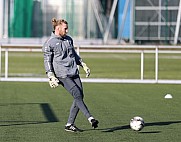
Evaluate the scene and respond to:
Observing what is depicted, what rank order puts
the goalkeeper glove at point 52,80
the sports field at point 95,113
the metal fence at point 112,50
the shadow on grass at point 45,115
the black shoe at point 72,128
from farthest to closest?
the metal fence at point 112,50 → the shadow on grass at point 45,115 → the black shoe at point 72,128 → the sports field at point 95,113 → the goalkeeper glove at point 52,80

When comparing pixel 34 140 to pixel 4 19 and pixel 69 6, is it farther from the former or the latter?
pixel 69 6

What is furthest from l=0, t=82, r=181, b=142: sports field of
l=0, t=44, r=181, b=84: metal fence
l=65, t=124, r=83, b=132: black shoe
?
l=0, t=44, r=181, b=84: metal fence

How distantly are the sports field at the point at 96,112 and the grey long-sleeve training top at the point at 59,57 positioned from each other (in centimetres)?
103

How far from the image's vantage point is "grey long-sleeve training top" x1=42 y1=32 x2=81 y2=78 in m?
10.5

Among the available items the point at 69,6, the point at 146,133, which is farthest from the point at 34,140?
the point at 69,6

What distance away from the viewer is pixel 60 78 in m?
10.6

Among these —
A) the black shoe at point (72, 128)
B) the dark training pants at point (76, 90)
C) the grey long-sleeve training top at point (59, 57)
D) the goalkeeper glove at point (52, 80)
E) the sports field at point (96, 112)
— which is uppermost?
the grey long-sleeve training top at point (59, 57)

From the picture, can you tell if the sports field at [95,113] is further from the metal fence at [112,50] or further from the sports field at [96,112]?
the metal fence at [112,50]

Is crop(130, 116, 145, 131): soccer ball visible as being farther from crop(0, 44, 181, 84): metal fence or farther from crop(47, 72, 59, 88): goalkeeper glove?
crop(0, 44, 181, 84): metal fence

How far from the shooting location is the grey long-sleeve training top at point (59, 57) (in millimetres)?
10477

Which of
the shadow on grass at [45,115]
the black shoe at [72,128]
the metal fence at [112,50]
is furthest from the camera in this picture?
the metal fence at [112,50]

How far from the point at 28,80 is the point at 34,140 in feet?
47.7

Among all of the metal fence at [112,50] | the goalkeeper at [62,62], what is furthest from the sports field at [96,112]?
the metal fence at [112,50]

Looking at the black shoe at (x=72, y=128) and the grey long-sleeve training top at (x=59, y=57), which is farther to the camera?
the black shoe at (x=72, y=128)
